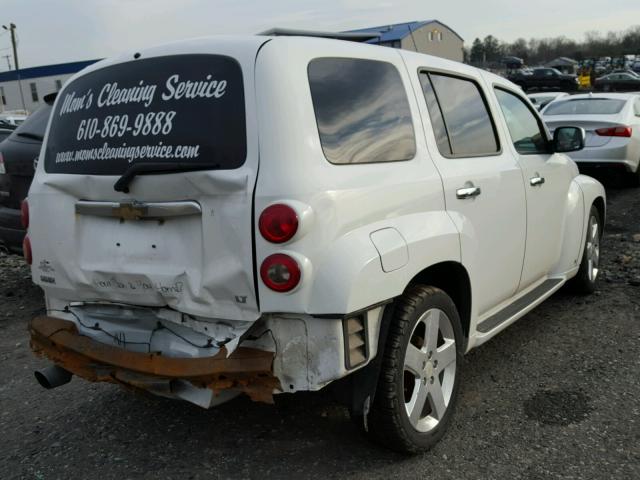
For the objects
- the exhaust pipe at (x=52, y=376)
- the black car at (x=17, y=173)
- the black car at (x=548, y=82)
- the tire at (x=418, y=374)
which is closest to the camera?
the tire at (x=418, y=374)

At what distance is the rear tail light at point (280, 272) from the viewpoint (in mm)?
2422

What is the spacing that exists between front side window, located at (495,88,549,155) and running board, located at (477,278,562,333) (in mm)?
954

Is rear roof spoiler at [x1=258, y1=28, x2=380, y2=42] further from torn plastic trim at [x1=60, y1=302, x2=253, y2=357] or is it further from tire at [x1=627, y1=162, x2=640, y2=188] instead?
tire at [x1=627, y1=162, x2=640, y2=188]

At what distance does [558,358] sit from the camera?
13.7 ft

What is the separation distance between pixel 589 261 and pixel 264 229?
12.5ft

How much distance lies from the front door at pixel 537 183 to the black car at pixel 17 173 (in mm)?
3862

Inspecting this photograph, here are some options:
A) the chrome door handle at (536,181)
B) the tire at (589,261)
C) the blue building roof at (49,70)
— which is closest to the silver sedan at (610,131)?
the tire at (589,261)

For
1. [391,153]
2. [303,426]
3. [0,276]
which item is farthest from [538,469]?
A: [0,276]

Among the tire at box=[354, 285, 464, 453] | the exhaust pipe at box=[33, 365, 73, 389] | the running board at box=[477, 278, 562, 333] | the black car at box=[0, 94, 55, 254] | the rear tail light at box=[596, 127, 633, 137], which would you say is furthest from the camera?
the rear tail light at box=[596, 127, 633, 137]

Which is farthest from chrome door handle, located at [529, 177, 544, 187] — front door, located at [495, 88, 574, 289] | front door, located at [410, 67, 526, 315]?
front door, located at [410, 67, 526, 315]

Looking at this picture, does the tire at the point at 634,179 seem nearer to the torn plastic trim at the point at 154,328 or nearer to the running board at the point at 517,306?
the running board at the point at 517,306

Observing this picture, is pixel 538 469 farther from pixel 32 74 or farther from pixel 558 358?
pixel 32 74

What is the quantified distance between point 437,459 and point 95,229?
1950mm

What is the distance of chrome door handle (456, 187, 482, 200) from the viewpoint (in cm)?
327
